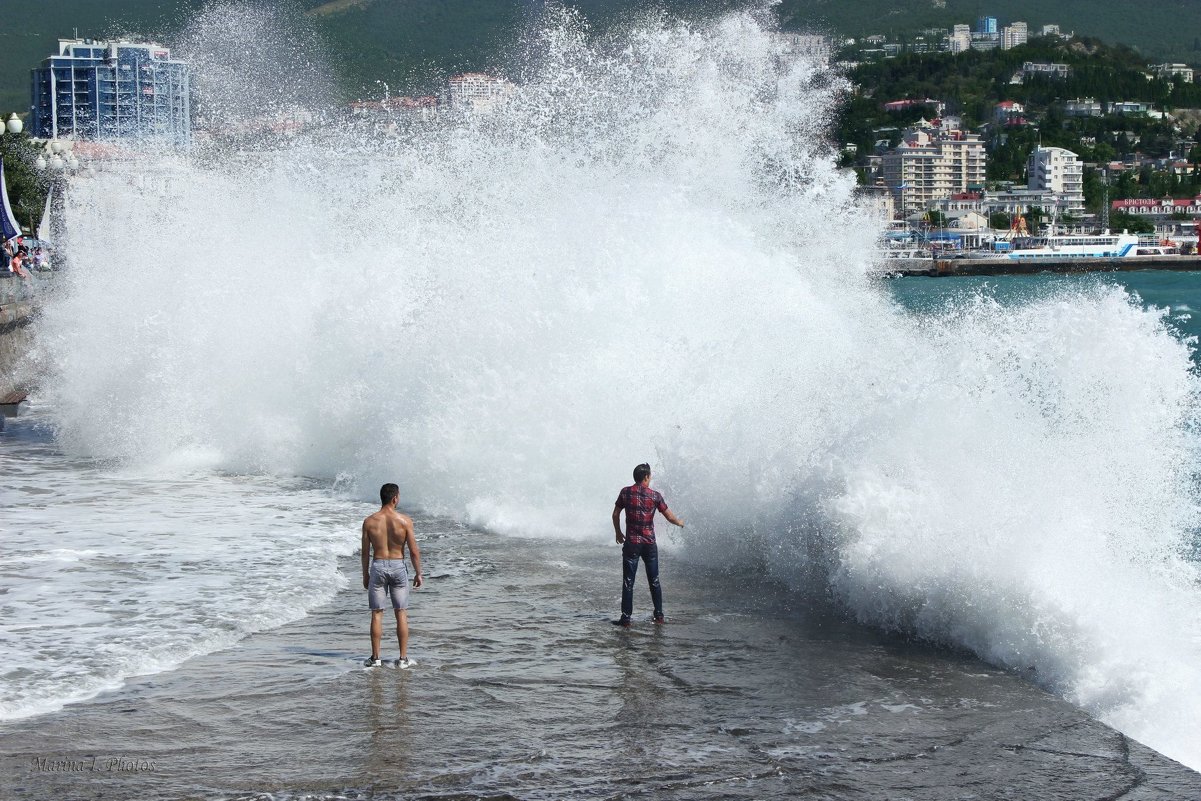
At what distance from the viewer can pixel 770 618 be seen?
11.5 m

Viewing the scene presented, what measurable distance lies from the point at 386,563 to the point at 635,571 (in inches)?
85.5

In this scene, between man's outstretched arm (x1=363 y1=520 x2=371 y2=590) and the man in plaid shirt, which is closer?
man's outstretched arm (x1=363 y1=520 x2=371 y2=590)

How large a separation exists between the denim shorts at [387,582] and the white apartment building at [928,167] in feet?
572

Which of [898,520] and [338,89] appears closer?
[898,520]

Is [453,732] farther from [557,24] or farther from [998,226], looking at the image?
[998,226]

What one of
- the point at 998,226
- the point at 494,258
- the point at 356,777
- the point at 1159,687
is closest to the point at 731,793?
the point at 356,777

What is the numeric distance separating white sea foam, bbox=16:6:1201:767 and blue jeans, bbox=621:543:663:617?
1612 millimetres

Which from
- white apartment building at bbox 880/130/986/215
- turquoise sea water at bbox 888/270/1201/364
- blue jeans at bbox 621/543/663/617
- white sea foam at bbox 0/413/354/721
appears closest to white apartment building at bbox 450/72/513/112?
white sea foam at bbox 0/413/354/721

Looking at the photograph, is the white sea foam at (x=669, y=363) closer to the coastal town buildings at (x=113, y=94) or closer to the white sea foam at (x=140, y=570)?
the white sea foam at (x=140, y=570)

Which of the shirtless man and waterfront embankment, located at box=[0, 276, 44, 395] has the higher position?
waterfront embankment, located at box=[0, 276, 44, 395]

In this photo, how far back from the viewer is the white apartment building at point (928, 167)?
181250mm

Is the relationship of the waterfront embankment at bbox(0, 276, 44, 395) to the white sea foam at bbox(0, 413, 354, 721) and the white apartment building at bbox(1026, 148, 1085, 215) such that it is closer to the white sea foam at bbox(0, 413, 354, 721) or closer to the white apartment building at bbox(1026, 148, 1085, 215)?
the white sea foam at bbox(0, 413, 354, 721)

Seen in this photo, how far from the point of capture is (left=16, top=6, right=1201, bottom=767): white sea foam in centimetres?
1128

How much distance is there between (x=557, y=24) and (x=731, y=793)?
60.2 ft
